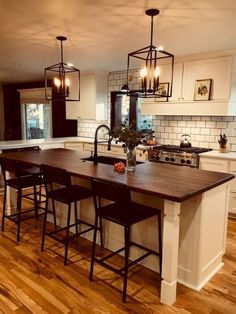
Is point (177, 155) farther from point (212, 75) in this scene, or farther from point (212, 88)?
point (212, 75)

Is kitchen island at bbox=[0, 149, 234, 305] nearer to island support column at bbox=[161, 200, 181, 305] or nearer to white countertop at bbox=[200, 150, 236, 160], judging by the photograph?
island support column at bbox=[161, 200, 181, 305]

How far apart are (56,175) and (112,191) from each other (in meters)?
0.77

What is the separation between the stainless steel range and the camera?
4.04 m

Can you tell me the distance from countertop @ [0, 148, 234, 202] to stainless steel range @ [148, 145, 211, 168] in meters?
1.27

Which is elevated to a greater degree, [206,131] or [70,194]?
[206,131]

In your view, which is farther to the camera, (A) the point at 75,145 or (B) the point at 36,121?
(B) the point at 36,121

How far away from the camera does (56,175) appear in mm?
2652

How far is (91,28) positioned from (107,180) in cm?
176

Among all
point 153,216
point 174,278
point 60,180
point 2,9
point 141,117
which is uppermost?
point 2,9

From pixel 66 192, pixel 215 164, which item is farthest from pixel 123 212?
pixel 215 164

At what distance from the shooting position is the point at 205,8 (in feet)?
7.79

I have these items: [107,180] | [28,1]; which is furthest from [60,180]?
[28,1]

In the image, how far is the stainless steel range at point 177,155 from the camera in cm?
404

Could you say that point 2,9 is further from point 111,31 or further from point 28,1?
point 111,31
